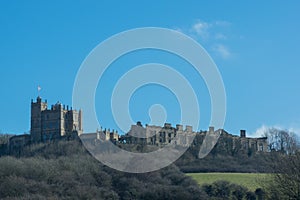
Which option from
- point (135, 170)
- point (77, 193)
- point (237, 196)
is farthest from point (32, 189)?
point (237, 196)

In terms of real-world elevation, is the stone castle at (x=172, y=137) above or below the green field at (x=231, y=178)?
Answer: above

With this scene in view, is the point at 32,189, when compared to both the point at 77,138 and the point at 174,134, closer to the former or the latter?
the point at 77,138

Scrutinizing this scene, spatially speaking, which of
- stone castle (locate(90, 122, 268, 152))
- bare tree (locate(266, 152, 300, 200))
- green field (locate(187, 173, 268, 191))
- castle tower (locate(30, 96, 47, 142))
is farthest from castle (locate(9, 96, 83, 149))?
bare tree (locate(266, 152, 300, 200))

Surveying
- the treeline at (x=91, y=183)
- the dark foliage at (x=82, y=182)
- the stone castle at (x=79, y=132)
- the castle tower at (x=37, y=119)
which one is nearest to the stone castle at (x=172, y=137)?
the stone castle at (x=79, y=132)

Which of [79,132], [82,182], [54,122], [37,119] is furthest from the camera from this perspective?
[37,119]

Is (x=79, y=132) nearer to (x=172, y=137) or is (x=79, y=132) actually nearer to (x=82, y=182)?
(x=172, y=137)

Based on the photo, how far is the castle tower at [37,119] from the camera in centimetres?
9574

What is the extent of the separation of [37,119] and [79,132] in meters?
10.5

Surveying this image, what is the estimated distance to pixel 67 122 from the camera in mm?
95875

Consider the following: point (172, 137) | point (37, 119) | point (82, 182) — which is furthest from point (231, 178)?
point (37, 119)

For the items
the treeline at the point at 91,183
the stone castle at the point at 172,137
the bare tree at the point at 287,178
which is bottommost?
the treeline at the point at 91,183

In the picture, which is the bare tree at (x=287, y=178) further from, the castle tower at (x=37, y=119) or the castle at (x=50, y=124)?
the castle tower at (x=37, y=119)

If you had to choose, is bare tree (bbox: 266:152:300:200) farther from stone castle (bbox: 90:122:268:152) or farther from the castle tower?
the castle tower

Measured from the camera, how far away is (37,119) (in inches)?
3848
